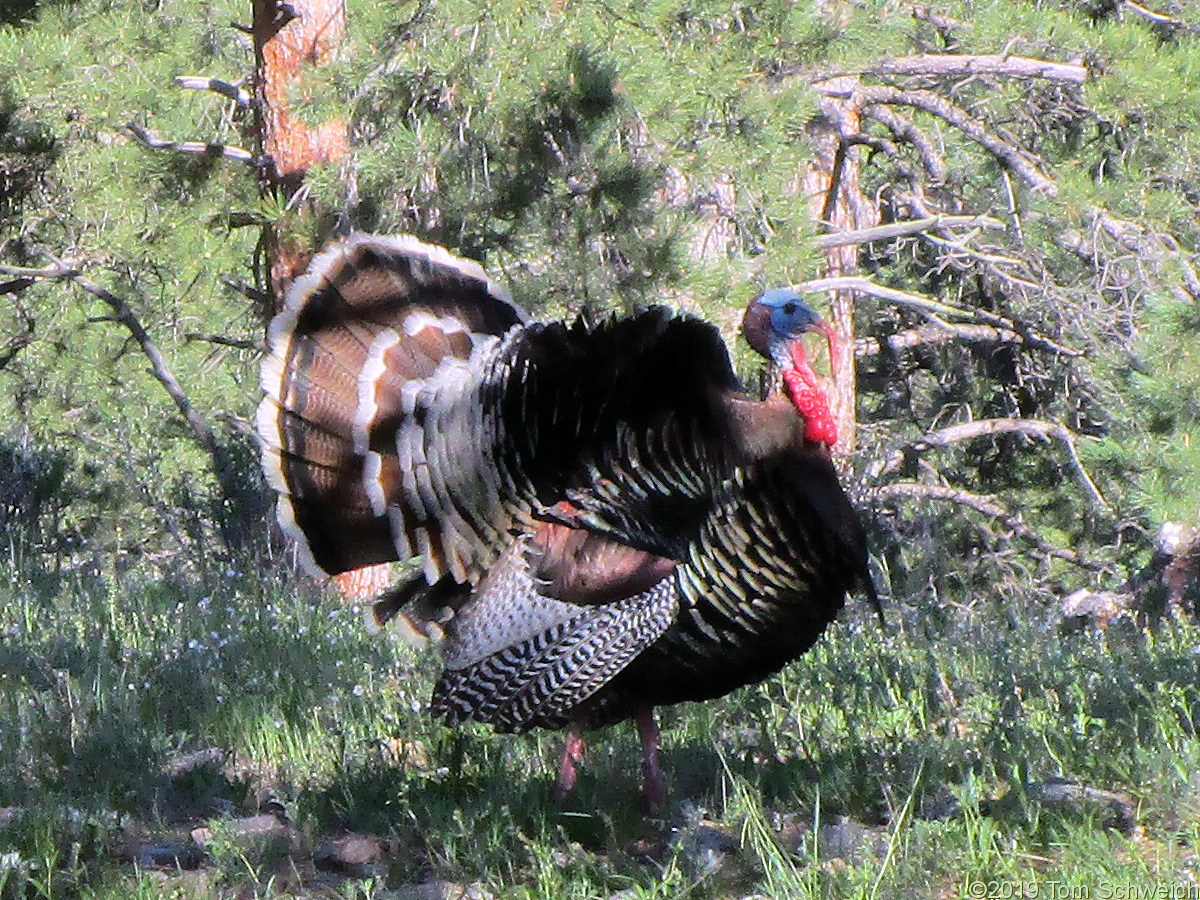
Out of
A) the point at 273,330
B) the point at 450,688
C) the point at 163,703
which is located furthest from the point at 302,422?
the point at 163,703

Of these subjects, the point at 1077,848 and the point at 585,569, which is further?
the point at 585,569

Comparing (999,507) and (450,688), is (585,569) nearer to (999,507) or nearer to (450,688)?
(450,688)

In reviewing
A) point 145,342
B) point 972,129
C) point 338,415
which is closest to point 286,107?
point 145,342

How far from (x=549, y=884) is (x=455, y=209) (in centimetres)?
421

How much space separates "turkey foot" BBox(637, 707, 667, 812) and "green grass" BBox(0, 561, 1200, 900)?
54 millimetres

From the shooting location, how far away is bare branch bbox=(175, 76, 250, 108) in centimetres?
814

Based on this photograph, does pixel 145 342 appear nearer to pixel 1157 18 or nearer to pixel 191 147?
pixel 191 147

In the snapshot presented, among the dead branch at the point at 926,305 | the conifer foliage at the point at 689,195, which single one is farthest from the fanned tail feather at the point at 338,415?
the dead branch at the point at 926,305

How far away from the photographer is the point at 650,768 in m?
4.20

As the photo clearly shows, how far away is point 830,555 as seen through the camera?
421 cm

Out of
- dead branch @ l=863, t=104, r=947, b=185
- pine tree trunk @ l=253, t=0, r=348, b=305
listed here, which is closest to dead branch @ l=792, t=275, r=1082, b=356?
dead branch @ l=863, t=104, r=947, b=185

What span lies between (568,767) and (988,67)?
6.71 meters

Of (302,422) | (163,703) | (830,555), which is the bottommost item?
(163,703)

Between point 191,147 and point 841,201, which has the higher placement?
point 841,201
